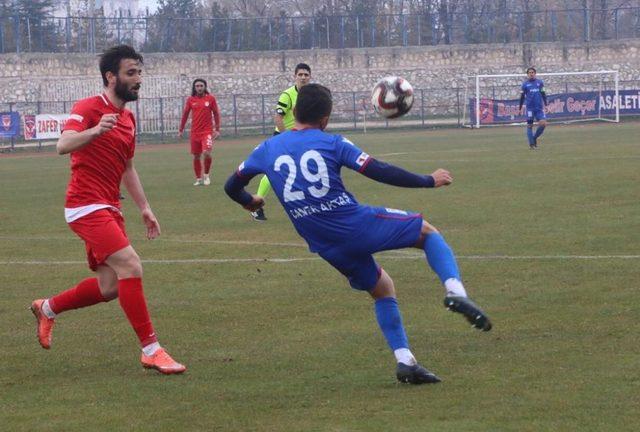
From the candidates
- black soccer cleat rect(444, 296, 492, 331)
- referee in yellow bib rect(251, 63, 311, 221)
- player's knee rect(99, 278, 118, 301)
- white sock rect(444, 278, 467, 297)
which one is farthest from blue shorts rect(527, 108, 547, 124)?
black soccer cleat rect(444, 296, 492, 331)

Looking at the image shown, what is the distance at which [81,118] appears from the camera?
286 inches

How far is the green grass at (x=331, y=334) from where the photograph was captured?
6.06 metres

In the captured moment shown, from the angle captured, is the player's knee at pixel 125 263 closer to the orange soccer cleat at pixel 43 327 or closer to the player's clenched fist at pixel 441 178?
the orange soccer cleat at pixel 43 327

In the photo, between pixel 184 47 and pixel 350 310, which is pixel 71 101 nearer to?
pixel 184 47

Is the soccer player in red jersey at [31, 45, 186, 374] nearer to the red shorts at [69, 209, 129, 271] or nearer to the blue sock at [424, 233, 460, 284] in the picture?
the red shorts at [69, 209, 129, 271]

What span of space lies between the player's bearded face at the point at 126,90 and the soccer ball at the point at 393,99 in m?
1.54

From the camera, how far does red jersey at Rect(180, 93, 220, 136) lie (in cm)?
2330

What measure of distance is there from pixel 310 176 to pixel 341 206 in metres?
0.24

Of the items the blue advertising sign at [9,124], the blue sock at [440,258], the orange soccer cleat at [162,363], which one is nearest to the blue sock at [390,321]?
the blue sock at [440,258]

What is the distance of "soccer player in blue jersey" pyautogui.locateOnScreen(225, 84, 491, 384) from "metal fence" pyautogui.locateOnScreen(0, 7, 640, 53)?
52706mm

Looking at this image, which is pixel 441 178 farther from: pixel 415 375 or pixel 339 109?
pixel 339 109

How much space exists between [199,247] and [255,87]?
4732 cm

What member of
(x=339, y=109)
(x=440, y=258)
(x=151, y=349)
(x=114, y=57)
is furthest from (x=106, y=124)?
(x=339, y=109)

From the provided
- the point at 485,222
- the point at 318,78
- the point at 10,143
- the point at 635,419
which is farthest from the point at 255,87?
the point at 635,419
